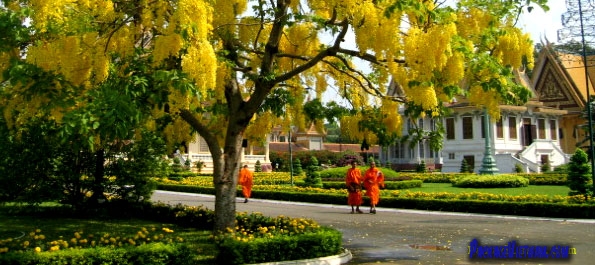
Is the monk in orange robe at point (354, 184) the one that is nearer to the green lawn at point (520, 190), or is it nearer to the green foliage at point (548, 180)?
the green lawn at point (520, 190)

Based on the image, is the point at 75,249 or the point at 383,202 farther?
the point at 383,202

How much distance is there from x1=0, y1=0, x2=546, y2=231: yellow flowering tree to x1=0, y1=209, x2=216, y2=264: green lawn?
1158 millimetres

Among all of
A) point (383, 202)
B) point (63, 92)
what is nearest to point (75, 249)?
point (63, 92)

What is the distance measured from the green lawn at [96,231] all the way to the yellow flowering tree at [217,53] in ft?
3.80

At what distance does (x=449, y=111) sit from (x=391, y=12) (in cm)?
354

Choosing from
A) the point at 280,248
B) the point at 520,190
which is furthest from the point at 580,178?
the point at 280,248

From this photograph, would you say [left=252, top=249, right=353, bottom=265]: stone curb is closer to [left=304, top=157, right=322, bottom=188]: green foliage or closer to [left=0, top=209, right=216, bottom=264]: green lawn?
[left=0, top=209, right=216, bottom=264]: green lawn

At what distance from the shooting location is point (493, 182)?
1059 inches

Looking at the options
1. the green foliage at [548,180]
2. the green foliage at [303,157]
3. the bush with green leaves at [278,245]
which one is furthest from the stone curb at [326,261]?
the green foliage at [303,157]

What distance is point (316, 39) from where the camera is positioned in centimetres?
1020

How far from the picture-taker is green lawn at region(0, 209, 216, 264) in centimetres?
864

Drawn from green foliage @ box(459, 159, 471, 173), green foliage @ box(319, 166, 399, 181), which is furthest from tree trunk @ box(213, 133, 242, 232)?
green foliage @ box(459, 159, 471, 173)

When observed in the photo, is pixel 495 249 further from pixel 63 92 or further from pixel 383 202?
pixel 383 202

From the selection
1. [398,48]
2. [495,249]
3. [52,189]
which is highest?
[398,48]
